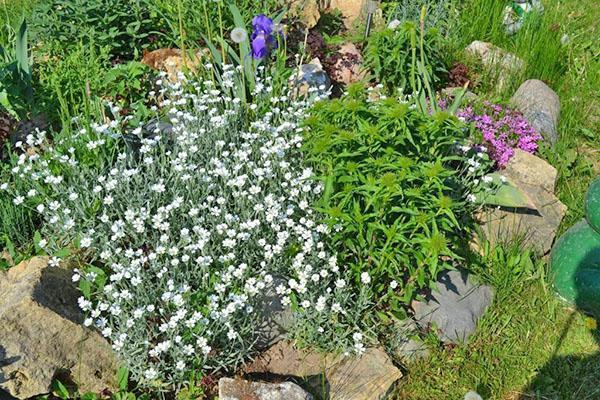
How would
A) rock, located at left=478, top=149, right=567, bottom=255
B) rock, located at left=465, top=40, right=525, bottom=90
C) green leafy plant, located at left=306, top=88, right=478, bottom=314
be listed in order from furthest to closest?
rock, located at left=465, top=40, right=525, bottom=90 < rock, located at left=478, top=149, right=567, bottom=255 < green leafy plant, located at left=306, top=88, right=478, bottom=314

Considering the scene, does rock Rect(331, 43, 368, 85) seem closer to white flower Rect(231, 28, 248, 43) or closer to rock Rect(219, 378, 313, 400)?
white flower Rect(231, 28, 248, 43)

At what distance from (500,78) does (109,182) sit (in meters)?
3.44

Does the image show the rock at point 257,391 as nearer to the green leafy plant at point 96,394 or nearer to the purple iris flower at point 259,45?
the green leafy plant at point 96,394

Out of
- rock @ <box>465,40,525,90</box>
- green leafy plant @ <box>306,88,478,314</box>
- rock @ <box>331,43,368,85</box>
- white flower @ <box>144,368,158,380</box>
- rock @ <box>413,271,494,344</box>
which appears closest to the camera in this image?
white flower @ <box>144,368,158,380</box>

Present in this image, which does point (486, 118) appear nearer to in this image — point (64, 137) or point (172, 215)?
point (172, 215)

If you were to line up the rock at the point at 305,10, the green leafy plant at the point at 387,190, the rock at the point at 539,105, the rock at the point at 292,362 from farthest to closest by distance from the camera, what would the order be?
the rock at the point at 305,10 < the rock at the point at 539,105 < the rock at the point at 292,362 < the green leafy plant at the point at 387,190

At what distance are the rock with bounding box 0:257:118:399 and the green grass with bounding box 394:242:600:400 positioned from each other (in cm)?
160

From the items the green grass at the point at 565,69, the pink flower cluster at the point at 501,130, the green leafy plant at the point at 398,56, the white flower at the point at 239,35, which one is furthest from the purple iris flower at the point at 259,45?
the green grass at the point at 565,69

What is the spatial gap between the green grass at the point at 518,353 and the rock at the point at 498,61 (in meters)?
1.92

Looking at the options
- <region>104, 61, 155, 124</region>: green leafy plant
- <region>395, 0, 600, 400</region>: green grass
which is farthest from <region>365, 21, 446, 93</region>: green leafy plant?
<region>104, 61, 155, 124</region>: green leafy plant

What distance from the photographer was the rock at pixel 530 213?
4.41 meters

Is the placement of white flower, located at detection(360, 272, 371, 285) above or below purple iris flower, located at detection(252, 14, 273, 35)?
below

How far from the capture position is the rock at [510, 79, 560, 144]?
17.1 feet

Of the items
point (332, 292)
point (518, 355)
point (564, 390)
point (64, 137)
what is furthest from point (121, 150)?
point (564, 390)
